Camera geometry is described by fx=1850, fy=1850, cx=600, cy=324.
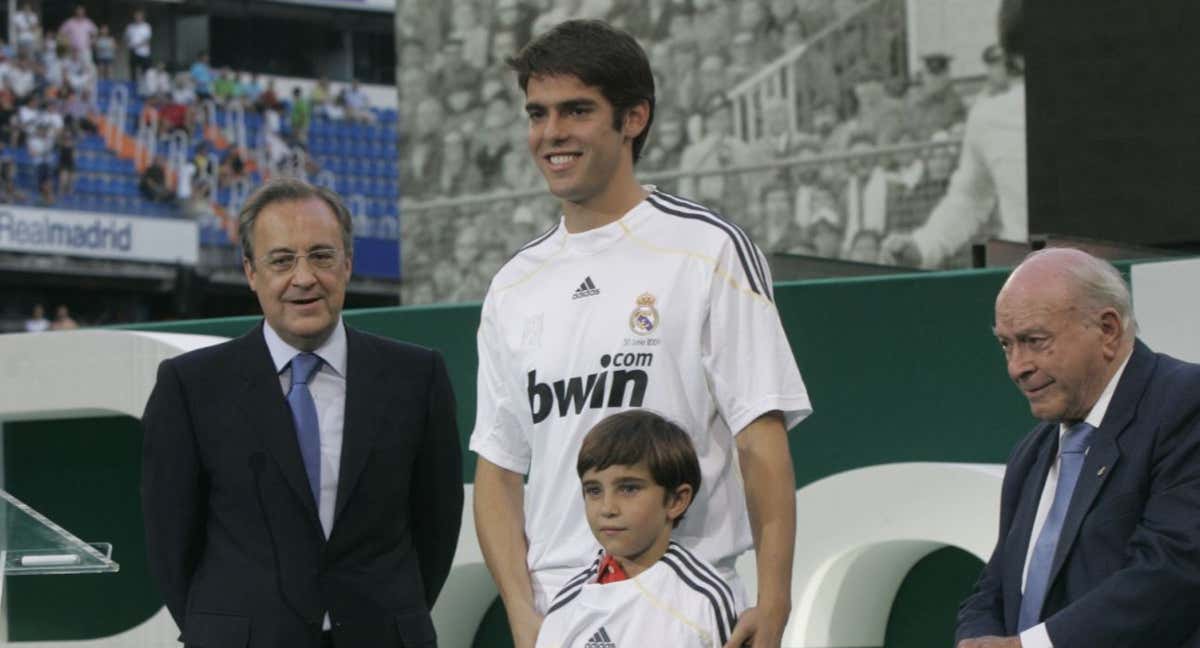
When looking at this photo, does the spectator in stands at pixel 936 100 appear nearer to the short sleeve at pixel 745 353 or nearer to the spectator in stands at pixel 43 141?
the short sleeve at pixel 745 353

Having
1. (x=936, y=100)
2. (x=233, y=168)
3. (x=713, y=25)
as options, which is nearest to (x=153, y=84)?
(x=233, y=168)

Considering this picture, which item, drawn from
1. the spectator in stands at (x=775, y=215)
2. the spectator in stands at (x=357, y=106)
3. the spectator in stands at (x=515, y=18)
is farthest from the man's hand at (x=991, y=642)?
the spectator in stands at (x=357, y=106)

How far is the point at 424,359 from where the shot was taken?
12.2ft

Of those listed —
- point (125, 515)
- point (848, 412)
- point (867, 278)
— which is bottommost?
point (125, 515)

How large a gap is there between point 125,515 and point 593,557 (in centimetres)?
411

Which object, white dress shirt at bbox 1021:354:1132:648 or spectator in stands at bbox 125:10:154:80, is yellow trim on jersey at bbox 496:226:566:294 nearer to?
white dress shirt at bbox 1021:354:1132:648

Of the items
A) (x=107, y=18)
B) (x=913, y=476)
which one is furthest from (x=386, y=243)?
(x=913, y=476)

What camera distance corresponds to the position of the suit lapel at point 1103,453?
3064mm

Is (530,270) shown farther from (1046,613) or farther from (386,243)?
(386,243)

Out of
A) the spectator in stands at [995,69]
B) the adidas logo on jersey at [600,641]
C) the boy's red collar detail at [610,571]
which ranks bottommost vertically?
the adidas logo on jersey at [600,641]

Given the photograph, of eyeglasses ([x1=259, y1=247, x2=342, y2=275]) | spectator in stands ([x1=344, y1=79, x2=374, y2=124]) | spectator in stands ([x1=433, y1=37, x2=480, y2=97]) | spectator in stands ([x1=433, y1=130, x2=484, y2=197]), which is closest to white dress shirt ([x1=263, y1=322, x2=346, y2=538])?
eyeglasses ([x1=259, y1=247, x2=342, y2=275])

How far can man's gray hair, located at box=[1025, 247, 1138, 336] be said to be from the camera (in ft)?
10.2

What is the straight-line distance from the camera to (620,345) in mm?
3127

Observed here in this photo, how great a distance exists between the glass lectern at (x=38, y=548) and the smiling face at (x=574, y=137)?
1226 mm
